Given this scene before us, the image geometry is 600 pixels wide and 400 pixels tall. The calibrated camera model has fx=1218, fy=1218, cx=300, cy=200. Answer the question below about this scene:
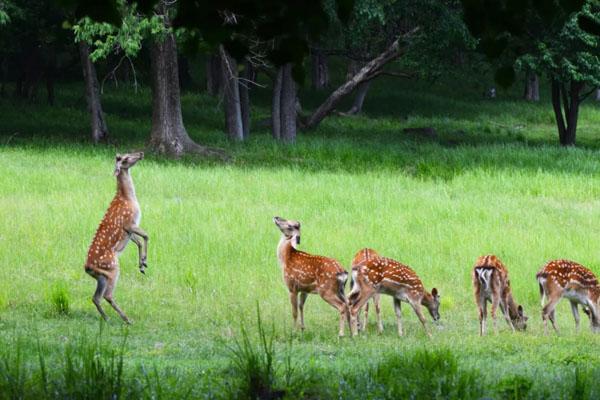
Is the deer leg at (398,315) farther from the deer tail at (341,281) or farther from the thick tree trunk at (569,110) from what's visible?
the thick tree trunk at (569,110)

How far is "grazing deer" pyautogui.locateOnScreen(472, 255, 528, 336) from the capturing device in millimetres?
12773

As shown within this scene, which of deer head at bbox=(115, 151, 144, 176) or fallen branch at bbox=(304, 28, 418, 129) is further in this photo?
fallen branch at bbox=(304, 28, 418, 129)

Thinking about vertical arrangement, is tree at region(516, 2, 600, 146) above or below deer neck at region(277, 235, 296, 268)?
above

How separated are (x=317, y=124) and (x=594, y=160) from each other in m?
15.2

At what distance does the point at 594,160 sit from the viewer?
94.0 ft

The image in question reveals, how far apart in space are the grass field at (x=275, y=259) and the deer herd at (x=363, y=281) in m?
0.34

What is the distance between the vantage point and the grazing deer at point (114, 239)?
1313 centimetres

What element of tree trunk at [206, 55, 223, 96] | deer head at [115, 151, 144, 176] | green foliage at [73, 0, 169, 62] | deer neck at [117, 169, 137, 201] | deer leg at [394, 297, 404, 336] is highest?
green foliage at [73, 0, 169, 62]

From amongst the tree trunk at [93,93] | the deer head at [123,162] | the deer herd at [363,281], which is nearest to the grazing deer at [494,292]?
the deer herd at [363,281]

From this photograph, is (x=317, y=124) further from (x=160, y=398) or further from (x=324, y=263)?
(x=160, y=398)

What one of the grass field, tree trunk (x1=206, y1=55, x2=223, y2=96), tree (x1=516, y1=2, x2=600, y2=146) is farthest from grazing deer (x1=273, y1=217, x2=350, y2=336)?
tree trunk (x1=206, y1=55, x2=223, y2=96)

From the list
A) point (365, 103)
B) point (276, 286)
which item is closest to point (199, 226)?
point (276, 286)

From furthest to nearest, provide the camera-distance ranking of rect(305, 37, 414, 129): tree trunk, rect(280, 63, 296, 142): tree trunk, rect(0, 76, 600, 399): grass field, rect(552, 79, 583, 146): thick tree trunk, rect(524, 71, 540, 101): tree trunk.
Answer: rect(524, 71, 540, 101): tree trunk → rect(552, 79, 583, 146): thick tree trunk → rect(305, 37, 414, 129): tree trunk → rect(280, 63, 296, 142): tree trunk → rect(0, 76, 600, 399): grass field

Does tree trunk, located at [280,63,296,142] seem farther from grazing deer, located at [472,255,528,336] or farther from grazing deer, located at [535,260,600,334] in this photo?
grazing deer, located at [535,260,600,334]
